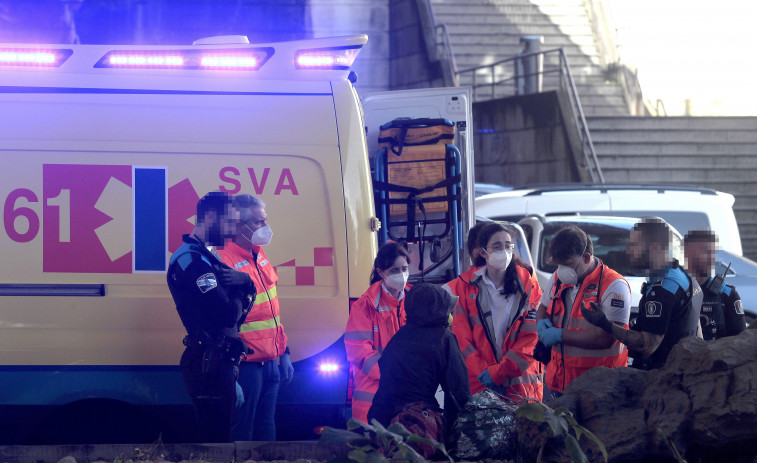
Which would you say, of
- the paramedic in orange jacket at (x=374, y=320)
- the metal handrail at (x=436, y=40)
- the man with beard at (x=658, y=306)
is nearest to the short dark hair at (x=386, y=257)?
the paramedic in orange jacket at (x=374, y=320)

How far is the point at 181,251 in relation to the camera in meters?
4.14

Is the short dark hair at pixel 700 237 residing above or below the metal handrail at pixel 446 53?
below

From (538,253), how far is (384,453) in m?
5.98

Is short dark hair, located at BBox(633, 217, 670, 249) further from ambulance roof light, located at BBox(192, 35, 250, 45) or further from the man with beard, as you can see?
ambulance roof light, located at BBox(192, 35, 250, 45)

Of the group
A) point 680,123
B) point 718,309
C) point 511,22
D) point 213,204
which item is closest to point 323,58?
point 213,204

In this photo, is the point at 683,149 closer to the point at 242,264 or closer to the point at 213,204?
the point at 242,264

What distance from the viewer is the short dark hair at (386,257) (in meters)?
4.60

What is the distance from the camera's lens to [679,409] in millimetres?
3254

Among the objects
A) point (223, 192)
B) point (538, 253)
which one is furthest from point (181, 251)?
point (538, 253)

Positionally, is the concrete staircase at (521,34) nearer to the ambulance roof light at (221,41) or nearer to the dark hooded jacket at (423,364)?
the ambulance roof light at (221,41)

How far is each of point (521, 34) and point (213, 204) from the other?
1878 centimetres

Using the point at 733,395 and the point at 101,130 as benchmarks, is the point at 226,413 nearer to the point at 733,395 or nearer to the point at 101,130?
the point at 101,130

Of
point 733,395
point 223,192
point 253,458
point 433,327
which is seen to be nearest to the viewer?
point 733,395

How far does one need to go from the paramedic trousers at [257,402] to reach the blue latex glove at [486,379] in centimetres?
102
